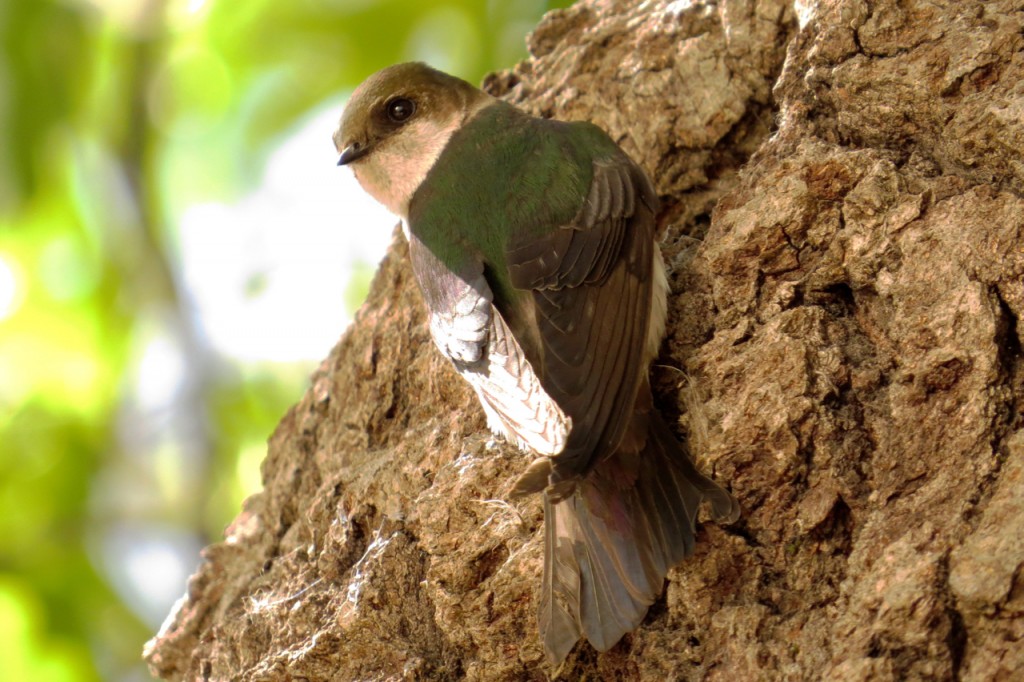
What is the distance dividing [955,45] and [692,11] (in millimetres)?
933

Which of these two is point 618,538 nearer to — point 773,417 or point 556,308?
point 773,417

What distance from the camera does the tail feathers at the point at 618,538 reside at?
8.29ft

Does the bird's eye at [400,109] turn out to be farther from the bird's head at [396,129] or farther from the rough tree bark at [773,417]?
the rough tree bark at [773,417]

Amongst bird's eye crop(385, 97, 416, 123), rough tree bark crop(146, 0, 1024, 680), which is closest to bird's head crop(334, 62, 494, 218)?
bird's eye crop(385, 97, 416, 123)

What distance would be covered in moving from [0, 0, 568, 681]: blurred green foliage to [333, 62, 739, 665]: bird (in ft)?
4.88

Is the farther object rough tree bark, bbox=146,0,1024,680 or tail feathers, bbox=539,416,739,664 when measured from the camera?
tail feathers, bbox=539,416,739,664

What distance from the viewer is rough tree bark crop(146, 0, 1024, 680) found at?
2.30 meters

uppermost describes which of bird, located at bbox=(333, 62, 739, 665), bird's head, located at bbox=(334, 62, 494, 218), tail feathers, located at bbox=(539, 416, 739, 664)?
bird's head, located at bbox=(334, 62, 494, 218)

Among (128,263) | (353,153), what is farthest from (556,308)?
(128,263)

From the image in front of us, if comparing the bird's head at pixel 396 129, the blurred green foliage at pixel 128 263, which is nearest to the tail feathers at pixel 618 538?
the bird's head at pixel 396 129

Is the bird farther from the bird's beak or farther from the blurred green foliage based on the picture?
the blurred green foliage

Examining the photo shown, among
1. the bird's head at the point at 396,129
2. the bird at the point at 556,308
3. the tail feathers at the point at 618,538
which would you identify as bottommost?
the tail feathers at the point at 618,538

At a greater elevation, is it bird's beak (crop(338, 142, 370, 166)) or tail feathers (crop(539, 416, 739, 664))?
bird's beak (crop(338, 142, 370, 166))

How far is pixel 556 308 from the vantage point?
2.89 meters
